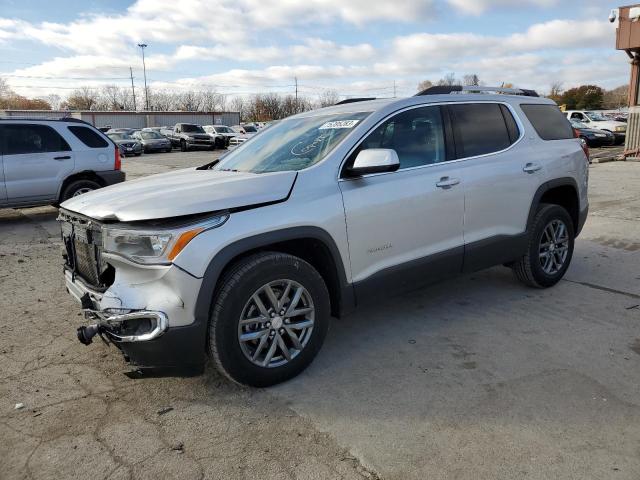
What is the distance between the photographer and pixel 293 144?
4.04 metres

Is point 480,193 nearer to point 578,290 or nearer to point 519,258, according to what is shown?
point 519,258

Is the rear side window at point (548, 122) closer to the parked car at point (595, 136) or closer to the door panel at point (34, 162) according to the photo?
the door panel at point (34, 162)

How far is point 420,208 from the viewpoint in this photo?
12.7ft

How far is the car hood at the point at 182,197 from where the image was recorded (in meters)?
2.97

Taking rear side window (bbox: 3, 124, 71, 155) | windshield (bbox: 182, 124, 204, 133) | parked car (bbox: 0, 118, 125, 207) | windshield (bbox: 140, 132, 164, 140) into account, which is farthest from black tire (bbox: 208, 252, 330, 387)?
windshield (bbox: 182, 124, 204, 133)

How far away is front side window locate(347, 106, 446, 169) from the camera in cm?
385

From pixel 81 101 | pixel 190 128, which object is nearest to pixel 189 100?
pixel 81 101

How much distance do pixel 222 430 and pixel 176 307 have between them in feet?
2.36

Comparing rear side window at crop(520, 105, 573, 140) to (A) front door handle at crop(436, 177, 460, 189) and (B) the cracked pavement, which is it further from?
(B) the cracked pavement

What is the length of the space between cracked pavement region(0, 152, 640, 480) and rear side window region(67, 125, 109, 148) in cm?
544

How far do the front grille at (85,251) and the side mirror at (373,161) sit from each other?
166cm

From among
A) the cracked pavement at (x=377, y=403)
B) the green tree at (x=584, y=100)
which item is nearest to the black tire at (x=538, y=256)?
the cracked pavement at (x=377, y=403)

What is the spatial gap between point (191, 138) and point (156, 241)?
108 feet

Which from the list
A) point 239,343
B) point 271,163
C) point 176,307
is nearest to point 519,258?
point 271,163
